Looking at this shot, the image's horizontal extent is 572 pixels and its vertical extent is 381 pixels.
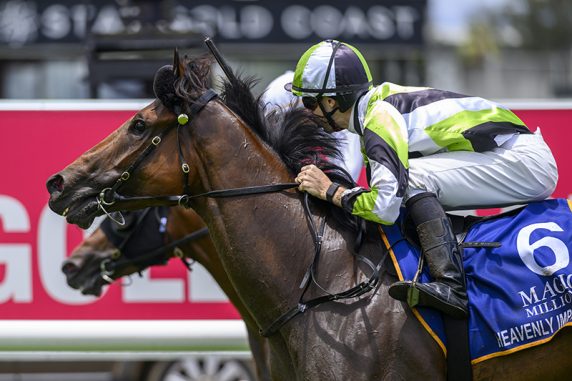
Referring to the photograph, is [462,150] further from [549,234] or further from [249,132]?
[249,132]

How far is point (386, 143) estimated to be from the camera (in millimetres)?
3967

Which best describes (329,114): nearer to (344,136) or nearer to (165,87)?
(165,87)

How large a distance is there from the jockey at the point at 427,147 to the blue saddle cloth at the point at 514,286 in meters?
0.10

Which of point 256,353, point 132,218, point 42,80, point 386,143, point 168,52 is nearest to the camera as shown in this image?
point 386,143

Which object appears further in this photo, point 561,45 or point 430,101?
point 561,45

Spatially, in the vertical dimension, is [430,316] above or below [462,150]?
below

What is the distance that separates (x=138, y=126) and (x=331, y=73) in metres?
0.87

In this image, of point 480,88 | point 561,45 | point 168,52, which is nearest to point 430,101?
point 168,52

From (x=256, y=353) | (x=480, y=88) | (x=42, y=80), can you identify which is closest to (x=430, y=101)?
(x=256, y=353)

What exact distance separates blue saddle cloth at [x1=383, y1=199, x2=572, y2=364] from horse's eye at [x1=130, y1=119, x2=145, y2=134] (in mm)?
1193

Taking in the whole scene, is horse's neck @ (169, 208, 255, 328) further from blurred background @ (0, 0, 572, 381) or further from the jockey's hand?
the jockey's hand

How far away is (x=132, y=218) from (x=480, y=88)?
86.9 feet

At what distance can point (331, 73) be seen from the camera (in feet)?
13.6

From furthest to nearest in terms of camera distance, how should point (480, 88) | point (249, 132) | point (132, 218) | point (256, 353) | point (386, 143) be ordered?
point (480, 88), point (132, 218), point (256, 353), point (249, 132), point (386, 143)
